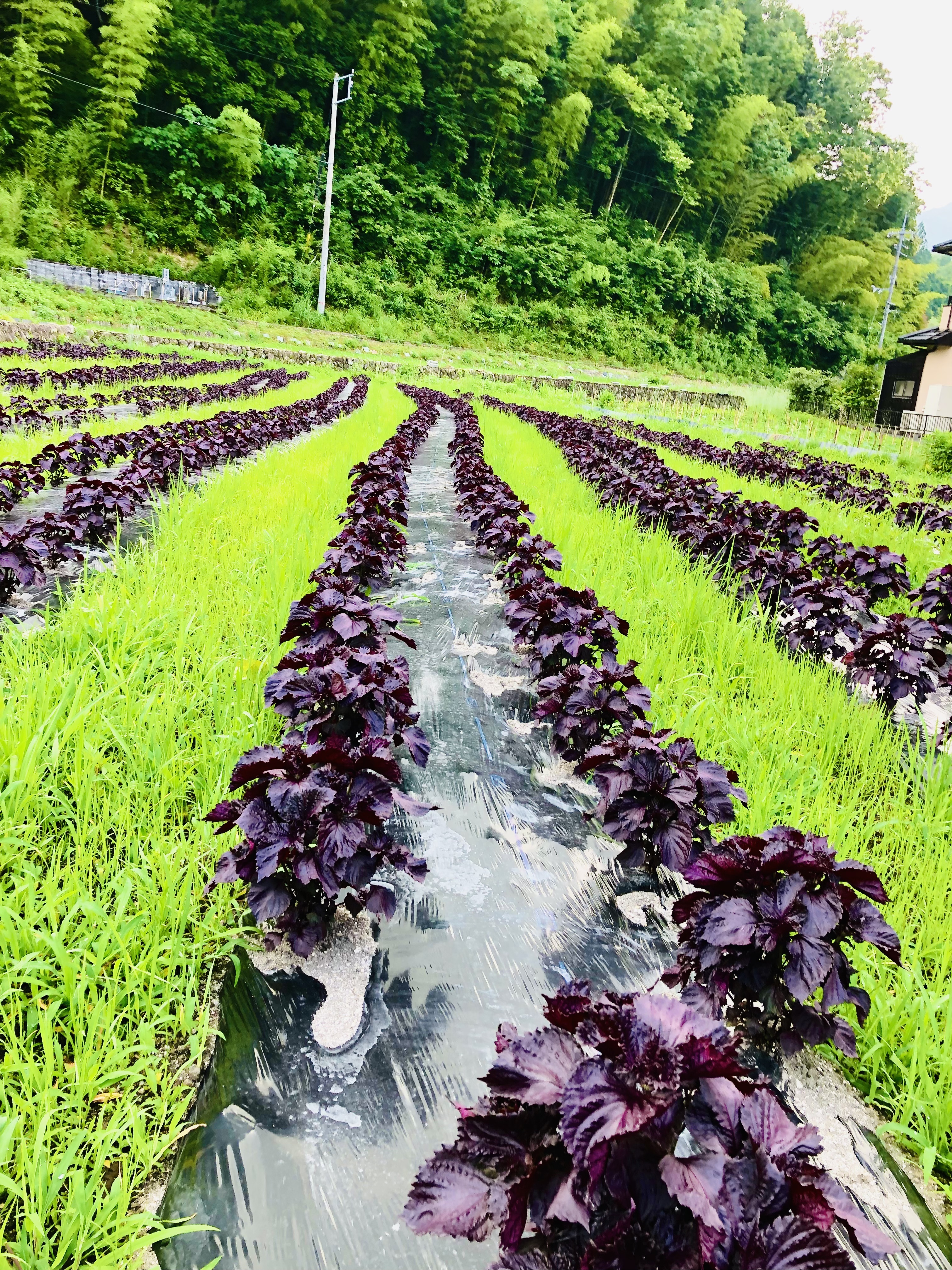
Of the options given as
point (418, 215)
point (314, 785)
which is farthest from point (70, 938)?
point (418, 215)

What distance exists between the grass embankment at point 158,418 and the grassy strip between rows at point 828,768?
4.26m

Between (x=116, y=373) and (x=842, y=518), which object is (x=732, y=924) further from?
(x=116, y=373)

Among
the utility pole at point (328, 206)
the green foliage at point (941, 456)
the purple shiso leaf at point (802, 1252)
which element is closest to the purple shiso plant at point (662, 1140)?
the purple shiso leaf at point (802, 1252)

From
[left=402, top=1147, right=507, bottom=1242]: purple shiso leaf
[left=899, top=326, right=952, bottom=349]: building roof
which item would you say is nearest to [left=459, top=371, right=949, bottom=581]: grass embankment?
[left=402, top=1147, right=507, bottom=1242]: purple shiso leaf

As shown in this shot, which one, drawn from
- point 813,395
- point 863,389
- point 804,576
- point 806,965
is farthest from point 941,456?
point 806,965

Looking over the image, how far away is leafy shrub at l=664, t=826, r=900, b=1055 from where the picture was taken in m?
1.41

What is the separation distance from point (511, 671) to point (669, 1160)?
2748 millimetres

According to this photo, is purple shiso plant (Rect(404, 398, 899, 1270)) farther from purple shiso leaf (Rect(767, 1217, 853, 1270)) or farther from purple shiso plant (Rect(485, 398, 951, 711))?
purple shiso plant (Rect(485, 398, 951, 711))

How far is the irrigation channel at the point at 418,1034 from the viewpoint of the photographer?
3.87ft

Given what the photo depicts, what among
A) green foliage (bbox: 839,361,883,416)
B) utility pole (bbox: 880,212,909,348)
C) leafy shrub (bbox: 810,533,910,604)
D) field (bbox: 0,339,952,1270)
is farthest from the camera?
utility pole (bbox: 880,212,909,348)

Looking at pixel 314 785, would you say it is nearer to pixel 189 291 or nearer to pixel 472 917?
pixel 472 917

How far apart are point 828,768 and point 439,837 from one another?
1483mm

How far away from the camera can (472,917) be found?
6.27ft

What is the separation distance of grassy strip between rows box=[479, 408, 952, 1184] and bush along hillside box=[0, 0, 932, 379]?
22.5 m
